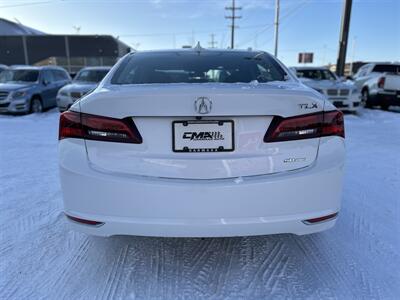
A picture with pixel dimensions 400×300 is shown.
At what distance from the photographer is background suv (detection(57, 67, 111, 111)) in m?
9.93

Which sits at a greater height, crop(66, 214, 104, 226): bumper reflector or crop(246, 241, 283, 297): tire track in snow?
crop(66, 214, 104, 226): bumper reflector

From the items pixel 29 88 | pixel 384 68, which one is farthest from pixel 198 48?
pixel 384 68

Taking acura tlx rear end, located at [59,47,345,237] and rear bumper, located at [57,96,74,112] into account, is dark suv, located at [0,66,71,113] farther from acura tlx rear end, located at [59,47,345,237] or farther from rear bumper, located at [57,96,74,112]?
acura tlx rear end, located at [59,47,345,237]

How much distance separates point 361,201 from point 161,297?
2.47m

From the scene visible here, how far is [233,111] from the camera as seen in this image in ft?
6.08

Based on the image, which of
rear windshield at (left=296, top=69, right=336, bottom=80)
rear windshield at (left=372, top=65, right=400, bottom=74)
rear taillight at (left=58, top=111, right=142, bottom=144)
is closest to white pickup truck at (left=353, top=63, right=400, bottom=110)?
rear windshield at (left=372, top=65, right=400, bottom=74)

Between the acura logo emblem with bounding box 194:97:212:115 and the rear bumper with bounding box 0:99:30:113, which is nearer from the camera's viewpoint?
the acura logo emblem with bounding box 194:97:212:115

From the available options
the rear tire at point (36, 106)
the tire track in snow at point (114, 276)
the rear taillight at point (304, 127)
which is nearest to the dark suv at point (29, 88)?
the rear tire at point (36, 106)

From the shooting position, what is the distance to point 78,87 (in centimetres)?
1016

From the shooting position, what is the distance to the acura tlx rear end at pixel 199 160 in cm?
187

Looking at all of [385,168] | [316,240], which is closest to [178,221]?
[316,240]

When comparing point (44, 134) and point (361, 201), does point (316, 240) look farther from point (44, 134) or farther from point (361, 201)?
point (44, 134)

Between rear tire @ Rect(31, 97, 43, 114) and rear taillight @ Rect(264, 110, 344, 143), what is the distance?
10.9m

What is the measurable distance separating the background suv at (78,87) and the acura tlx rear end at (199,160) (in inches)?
304
